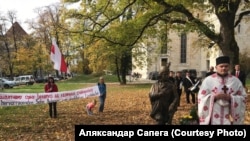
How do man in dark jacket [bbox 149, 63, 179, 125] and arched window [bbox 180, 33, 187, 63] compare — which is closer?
man in dark jacket [bbox 149, 63, 179, 125]

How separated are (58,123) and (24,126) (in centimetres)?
125

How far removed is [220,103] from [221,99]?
0.27 ft

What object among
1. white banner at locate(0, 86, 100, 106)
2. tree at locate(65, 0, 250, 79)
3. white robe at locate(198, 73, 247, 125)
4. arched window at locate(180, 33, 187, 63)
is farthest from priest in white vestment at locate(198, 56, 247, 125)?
arched window at locate(180, 33, 187, 63)

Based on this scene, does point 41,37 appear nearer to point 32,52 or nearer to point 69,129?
point 32,52

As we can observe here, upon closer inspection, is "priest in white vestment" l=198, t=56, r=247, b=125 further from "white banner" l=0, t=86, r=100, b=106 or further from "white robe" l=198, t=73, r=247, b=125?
"white banner" l=0, t=86, r=100, b=106

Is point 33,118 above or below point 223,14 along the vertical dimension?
below

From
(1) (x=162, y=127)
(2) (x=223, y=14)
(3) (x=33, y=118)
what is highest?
(2) (x=223, y=14)

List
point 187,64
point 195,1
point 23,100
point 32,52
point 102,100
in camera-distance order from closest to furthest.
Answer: point 23,100 < point 102,100 < point 195,1 < point 32,52 < point 187,64

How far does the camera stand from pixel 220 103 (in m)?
6.45

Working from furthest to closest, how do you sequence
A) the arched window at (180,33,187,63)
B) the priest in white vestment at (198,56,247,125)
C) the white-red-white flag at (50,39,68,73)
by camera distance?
the arched window at (180,33,187,63) < the white-red-white flag at (50,39,68,73) < the priest in white vestment at (198,56,247,125)

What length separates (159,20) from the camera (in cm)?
2586

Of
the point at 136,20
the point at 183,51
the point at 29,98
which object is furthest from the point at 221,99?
the point at 183,51

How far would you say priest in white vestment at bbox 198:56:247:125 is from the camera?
6.43 m

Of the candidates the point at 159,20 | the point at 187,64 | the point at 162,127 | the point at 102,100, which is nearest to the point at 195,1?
the point at 159,20
